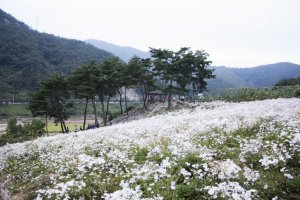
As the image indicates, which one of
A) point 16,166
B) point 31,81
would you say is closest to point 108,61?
point 16,166

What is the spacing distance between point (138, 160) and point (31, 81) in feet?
499

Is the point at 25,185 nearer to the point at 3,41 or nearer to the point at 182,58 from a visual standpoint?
the point at 182,58

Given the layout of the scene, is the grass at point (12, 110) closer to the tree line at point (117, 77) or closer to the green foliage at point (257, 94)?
the tree line at point (117, 77)

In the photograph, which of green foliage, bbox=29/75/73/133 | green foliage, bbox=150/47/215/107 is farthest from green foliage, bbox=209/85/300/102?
green foliage, bbox=29/75/73/133

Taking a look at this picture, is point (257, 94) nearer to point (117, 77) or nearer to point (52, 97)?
point (117, 77)

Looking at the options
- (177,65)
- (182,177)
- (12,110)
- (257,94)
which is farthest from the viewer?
(12,110)

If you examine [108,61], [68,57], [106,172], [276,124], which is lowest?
[106,172]

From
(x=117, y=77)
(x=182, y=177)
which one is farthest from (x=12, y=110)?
(x=182, y=177)

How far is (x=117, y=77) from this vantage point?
49.1 meters

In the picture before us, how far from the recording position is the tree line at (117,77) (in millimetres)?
47594

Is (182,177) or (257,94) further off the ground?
(257,94)

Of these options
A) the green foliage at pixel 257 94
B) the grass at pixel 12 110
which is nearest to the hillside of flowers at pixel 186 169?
the green foliage at pixel 257 94

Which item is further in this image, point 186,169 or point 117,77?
point 117,77

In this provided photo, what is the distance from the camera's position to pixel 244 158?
941 centimetres
